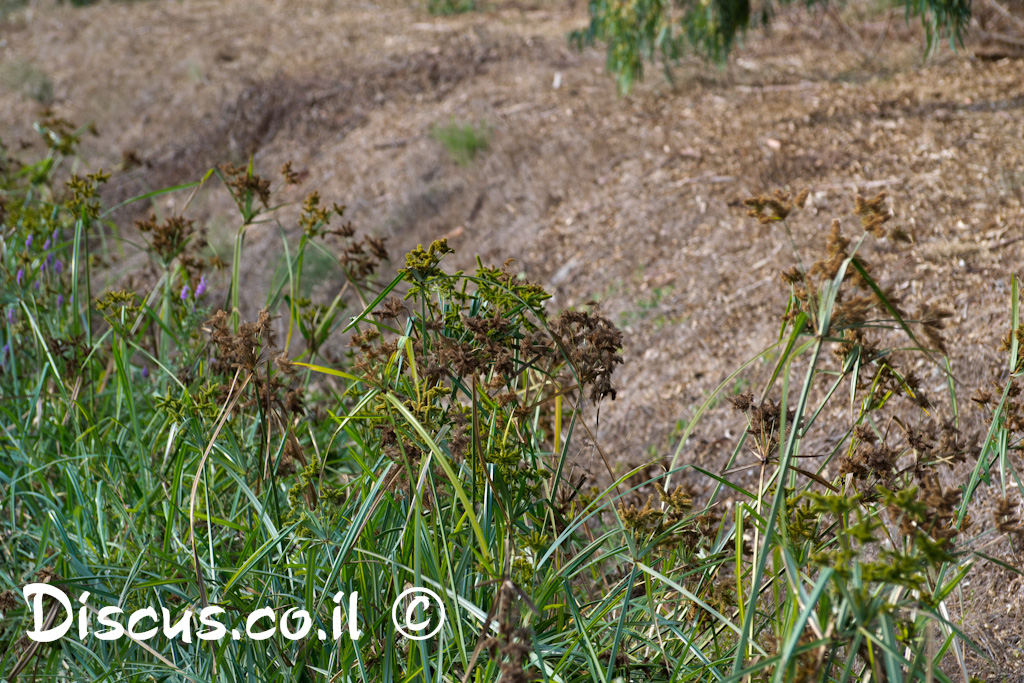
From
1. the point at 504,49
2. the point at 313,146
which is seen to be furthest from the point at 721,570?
the point at 504,49

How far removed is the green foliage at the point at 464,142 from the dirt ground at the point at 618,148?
0.08 m

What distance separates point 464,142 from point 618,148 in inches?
44.2

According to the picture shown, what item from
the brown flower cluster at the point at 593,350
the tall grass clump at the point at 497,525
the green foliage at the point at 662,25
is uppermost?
the green foliage at the point at 662,25

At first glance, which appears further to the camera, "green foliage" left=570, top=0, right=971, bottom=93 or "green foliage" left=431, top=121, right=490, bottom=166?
"green foliage" left=431, top=121, right=490, bottom=166

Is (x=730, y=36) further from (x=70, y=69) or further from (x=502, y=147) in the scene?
(x=70, y=69)

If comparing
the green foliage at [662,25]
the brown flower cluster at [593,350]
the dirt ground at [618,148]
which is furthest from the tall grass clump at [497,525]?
the green foliage at [662,25]

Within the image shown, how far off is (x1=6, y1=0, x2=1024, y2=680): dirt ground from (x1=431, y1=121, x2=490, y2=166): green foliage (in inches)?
3.0

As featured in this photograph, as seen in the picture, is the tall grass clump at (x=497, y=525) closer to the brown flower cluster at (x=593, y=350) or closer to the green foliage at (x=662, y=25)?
the brown flower cluster at (x=593, y=350)

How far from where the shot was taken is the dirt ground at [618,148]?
322 cm

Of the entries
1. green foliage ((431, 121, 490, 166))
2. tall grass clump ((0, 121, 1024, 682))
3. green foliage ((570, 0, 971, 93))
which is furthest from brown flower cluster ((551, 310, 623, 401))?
green foliage ((431, 121, 490, 166))

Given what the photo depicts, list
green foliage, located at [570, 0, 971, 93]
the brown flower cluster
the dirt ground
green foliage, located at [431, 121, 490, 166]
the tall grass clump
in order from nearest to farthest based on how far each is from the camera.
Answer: the tall grass clump
the brown flower cluster
the dirt ground
green foliage, located at [570, 0, 971, 93]
green foliage, located at [431, 121, 490, 166]

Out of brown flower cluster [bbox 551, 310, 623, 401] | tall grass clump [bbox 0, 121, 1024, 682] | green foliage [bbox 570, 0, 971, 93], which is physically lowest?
tall grass clump [bbox 0, 121, 1024, 682]

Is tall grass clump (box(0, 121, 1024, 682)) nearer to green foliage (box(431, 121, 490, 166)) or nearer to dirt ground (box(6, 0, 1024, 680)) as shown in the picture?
dirt ground (box(6, 0, 1024, 680))

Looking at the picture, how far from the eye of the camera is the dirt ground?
322cm
